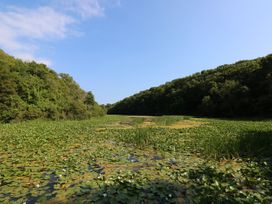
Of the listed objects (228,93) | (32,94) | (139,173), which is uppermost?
(228,93)

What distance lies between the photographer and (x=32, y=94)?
91.1ft

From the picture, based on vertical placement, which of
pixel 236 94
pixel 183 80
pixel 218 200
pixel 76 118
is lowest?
pixel 218 200

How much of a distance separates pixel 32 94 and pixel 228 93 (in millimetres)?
28628

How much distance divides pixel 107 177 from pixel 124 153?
343 centimetres

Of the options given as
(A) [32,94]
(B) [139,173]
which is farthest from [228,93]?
(B) [139,173]

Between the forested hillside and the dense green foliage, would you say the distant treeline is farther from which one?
the dense green foliage

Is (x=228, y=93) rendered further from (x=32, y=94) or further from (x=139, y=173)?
(x=139, y=173)

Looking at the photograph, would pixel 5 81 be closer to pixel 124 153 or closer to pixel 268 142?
pixel 124 153

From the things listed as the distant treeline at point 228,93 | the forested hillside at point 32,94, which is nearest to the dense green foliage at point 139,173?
the forested hillside at point 32,94

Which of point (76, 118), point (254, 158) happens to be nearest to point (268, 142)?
point (254, 158)

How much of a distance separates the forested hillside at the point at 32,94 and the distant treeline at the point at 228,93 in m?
21.1

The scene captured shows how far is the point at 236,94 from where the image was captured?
4100 centimetres

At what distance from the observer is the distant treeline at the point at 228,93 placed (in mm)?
38234

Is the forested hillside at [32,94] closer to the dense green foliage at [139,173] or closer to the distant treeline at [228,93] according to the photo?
the dense green foliage at [139,173]
